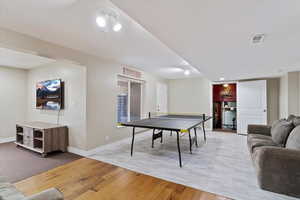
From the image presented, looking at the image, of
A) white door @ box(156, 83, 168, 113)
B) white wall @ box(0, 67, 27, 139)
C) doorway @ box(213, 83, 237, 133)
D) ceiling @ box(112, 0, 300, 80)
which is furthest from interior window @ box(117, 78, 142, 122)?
doorway @ box(213, 83, 237, 133)

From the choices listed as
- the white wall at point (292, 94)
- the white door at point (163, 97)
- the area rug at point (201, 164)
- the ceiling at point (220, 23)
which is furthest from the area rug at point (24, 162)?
the white wall at point (292, 94)

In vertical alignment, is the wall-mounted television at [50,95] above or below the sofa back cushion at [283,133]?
above

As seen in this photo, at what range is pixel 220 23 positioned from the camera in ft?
5.31

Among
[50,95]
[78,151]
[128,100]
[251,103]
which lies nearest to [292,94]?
[251,103]

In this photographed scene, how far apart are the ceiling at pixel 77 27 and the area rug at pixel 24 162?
7.90 feet

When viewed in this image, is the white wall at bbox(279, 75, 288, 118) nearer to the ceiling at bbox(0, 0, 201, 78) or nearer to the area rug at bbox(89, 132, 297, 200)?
the area rug at bbox(89, 132, 297, 200)

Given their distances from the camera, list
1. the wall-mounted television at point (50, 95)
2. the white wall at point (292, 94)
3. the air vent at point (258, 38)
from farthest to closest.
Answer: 1. the white wall at point (292, 94)
2. the wall-mounted television at point (50, 95)
3. the air vent at point (258, 38)

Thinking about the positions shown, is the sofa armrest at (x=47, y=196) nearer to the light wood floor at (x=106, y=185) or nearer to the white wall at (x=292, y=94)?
the light wood floor at (x=106, y=185)

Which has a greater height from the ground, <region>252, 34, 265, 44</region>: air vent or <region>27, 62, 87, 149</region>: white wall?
<region>252, 34, 265, 44</region>: air vent

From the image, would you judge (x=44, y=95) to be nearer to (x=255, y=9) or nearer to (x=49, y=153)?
(x=49, y=153)

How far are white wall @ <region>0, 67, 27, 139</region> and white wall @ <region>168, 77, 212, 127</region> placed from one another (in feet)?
19.3

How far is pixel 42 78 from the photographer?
441cm

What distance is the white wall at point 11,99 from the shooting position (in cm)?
446

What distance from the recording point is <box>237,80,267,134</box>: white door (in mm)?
5203
